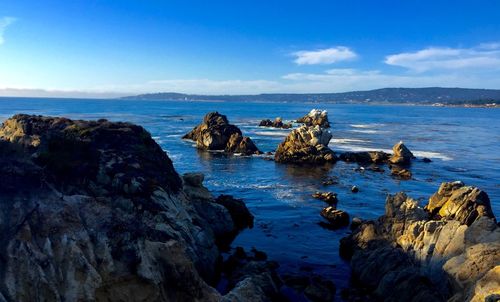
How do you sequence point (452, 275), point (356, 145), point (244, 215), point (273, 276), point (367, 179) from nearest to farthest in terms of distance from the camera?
1. point (452, 275)
2. point (273, 276)
3. point (244, 215)
4. point (367, 179)
5. point (356, 145)

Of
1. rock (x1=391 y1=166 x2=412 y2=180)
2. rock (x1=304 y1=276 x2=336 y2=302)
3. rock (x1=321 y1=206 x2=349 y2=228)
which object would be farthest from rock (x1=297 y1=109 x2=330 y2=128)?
rock (x1=304 y1=276 x2=336 y2=302)

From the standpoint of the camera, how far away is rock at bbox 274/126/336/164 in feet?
222

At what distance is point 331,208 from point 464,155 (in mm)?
48964

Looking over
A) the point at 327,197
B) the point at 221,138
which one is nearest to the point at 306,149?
the point at 221,138

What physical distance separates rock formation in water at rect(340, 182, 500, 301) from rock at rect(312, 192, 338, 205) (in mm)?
11086

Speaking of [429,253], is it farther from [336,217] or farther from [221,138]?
[221,138]

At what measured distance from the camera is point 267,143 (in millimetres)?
90125

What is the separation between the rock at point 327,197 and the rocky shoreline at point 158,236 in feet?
0.37

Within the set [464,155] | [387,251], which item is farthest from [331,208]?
[464,155]

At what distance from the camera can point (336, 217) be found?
37688 millimetres

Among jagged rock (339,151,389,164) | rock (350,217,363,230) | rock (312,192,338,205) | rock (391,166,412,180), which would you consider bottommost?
rock (350,217,363,230)

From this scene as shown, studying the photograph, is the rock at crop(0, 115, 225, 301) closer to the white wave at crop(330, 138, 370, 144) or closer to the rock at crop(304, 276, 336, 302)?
the rock at crop(304, 276, 336, 302)

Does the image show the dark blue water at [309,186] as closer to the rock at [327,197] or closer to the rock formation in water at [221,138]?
the rock at [327,197]

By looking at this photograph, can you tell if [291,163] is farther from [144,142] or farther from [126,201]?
[126,201]
